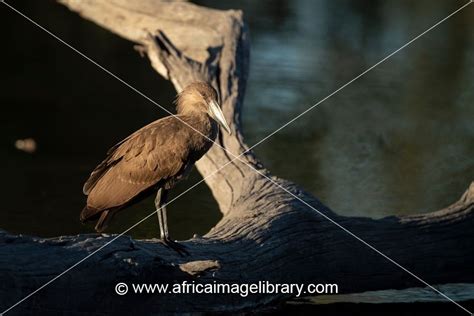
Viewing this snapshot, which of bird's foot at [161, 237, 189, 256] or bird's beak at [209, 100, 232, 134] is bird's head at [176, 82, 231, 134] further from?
bird's foot at [161, 237, 189, 256]

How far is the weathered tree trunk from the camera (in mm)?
6438

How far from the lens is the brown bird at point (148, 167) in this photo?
713 cm

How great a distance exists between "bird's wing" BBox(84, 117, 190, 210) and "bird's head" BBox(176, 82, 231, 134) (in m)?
0.24

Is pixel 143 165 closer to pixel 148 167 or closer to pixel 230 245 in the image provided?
pixel 148 167

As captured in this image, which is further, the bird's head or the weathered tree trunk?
the bird's head

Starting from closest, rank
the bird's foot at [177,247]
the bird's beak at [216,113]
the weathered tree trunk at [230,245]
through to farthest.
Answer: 1. the weathered tree trunk at [230,245]
2. the bird's foot at [177,247]
3. the bird's beak at [216,113]

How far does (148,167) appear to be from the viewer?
723 cm

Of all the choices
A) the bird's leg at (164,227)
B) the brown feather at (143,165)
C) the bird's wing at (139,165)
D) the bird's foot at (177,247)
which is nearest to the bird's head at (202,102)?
the brown feather at (143,165)

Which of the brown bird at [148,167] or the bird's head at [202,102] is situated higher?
the bird's head at [202,102]

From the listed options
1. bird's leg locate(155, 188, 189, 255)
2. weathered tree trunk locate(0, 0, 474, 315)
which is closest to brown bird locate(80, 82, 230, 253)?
bird's leg locate(155, 188, 189, 255)

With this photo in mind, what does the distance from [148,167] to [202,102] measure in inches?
23.8

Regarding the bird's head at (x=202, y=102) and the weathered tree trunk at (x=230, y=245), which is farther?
the bird's head at (x=202, y=102)

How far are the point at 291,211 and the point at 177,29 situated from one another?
327 cm

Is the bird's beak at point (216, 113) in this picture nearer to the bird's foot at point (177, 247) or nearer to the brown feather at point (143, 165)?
the brown feather at point (143, 165)
